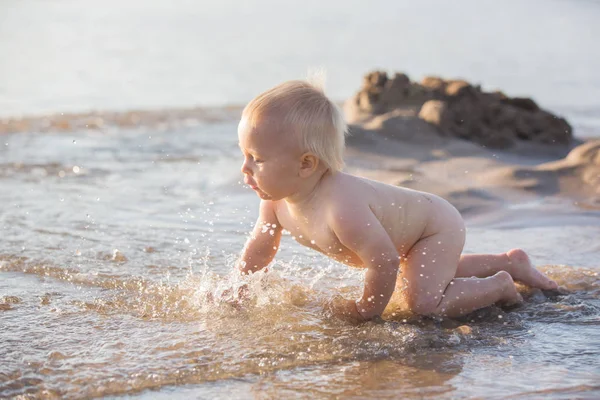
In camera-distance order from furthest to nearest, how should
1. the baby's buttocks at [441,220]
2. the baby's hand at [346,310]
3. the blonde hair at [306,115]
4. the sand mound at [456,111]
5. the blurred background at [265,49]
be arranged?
the blurred background at [265,49] < the sand mound at [456,111] < the baby's buttocks at [441,220] < the baby's hand at [346,310] < the blonde hair at [306,115]

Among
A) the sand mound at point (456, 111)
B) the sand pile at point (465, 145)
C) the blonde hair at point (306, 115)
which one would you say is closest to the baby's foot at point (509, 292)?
the blonde hair at point (306, 115)

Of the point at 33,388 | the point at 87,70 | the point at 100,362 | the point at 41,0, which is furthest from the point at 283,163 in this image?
the point at 41,0

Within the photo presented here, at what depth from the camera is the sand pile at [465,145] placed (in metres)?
6.11

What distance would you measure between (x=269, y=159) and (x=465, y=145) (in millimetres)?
4512

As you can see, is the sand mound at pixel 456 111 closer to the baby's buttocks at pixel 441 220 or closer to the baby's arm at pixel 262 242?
the baby's buttocks at pixel 441 220

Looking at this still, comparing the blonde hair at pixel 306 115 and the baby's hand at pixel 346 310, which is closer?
the blonde hair at pixel 306 115

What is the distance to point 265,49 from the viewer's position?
1809 cm

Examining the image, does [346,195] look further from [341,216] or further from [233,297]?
[233,297]

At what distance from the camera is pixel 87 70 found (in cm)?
1539

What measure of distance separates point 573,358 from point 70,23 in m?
21.1

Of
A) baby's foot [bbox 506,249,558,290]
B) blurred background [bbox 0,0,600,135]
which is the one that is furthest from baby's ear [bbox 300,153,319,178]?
blurred background [bbox 0,0,600,135]

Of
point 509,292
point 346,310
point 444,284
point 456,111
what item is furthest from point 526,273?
point 456,111

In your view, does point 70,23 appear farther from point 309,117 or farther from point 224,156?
point 309,117

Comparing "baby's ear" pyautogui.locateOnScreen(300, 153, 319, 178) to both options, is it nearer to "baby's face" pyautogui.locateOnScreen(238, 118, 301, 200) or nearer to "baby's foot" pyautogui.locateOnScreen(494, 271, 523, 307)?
"baby's face" pyautogui.locateOnScreen(238, 118, 301, 200)
